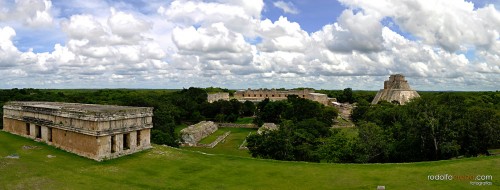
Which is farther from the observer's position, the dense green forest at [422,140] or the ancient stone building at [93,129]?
the dense green forest at [422,140]

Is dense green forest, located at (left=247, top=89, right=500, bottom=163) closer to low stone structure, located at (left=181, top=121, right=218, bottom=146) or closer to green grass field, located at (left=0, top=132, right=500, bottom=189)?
green grass field, located at (left=0, top=132, right=500, bottom=189)

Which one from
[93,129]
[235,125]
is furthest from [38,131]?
[235,125]

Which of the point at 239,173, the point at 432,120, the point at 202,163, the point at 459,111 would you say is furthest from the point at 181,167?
the point at 459,111

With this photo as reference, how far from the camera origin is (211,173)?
1606cm

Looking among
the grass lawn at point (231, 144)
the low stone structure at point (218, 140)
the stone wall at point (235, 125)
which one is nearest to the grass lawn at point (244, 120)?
the stone wall at point (235, 125)

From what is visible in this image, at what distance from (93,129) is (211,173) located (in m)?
5.90

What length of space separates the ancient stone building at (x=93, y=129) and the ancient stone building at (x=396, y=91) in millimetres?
60072

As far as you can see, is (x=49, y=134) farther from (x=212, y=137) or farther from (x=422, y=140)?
(x=212, y=137)

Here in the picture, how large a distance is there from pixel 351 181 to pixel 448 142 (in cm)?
908

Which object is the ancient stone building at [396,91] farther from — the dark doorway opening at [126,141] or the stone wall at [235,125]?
the dark doorway opening at [126,141]

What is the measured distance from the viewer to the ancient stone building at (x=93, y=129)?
1727cm

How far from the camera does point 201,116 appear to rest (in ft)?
192

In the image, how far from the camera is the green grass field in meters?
14.1

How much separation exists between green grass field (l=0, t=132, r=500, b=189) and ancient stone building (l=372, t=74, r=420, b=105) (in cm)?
5777
